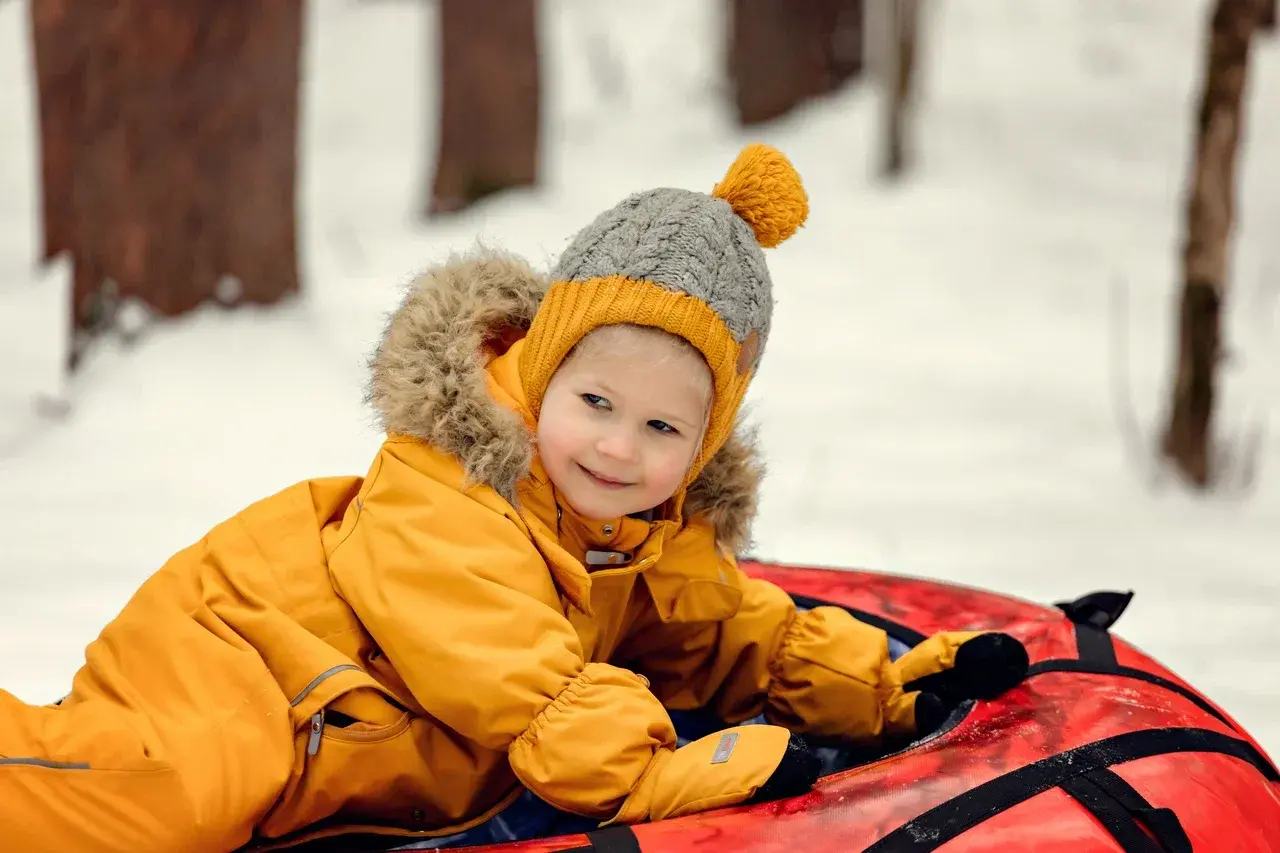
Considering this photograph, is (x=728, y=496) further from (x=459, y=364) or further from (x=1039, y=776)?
(x=1039, y=776)

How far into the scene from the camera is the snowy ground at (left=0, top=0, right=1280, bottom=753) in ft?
12.0

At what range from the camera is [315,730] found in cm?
171

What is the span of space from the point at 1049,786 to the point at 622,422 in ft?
2.32

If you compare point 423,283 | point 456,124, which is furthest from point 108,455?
point 456,124

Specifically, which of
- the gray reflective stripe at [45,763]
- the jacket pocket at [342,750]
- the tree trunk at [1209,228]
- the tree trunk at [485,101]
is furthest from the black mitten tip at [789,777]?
the tree trunk at [485,101]

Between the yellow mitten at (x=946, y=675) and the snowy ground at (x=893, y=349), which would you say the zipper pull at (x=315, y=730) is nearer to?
the snowy ground at (x=893, y=349)

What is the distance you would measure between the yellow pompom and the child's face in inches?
10.1

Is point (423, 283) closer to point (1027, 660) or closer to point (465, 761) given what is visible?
point (465, 761)

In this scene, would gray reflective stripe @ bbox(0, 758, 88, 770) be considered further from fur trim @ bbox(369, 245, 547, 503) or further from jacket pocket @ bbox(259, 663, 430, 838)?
fur trim @ bbox(369, 245, 547, 503)

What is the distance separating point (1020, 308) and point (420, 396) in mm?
4408

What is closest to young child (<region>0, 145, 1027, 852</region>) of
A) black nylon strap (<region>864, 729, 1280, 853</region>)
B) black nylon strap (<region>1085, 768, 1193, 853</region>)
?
black nylon strap (<region>864, 729, 1280, 853</region>)

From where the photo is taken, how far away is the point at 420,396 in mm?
1875

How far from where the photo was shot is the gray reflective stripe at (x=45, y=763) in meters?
1.55

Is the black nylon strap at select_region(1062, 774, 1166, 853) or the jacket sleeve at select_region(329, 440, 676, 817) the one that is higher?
the jacket sleeve at select_region(329, 440, 676, 817)
